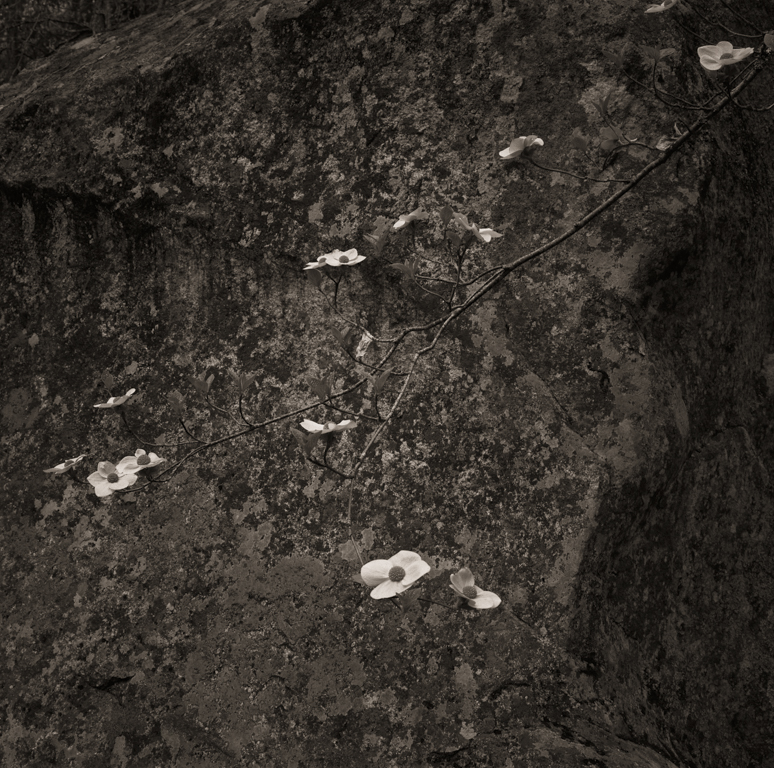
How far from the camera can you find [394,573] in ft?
3.56

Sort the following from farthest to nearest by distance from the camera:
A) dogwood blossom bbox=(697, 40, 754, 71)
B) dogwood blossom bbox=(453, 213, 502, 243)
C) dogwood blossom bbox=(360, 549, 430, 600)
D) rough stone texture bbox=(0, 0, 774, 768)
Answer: rough stone texture bbox=(0, 0, 774, 768)
dogwood blossom bbox=(453, 213, 502, 243)
dogwood blossom bbox=(697, 40, 754, 71)
dogwood blossom bbox=(360, 549, 430, 600)

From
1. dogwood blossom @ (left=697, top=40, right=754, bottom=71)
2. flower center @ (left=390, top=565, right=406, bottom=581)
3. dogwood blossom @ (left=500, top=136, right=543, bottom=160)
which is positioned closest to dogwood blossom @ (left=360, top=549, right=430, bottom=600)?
flower center @ (left=390, top=565, right=406, bottom=581)

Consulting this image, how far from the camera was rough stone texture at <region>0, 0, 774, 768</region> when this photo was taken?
1.44 m

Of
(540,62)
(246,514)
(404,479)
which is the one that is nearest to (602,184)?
(540,62)

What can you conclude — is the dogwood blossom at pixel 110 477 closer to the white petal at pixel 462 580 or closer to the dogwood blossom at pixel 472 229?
the white petal at pixel 462 580

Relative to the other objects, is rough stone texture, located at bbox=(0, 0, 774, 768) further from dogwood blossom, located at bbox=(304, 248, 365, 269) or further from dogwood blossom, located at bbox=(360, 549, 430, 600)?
dogwood blossom, located at bbox=(360, 549, 430, 600)

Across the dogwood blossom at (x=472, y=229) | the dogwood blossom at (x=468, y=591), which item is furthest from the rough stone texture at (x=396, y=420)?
the dogwood blossom at (x=468, y=591)

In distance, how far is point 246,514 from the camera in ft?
5.26

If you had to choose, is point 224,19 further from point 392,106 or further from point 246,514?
point 246,514

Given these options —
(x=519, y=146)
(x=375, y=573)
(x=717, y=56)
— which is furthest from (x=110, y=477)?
(x=717, y=56)

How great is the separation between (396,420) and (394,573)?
521 millimetres

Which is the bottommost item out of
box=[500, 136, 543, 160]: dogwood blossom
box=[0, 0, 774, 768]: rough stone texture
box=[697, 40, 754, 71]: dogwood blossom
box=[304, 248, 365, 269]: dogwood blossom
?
box=[0, 0, 774, 768]: rough stone texture

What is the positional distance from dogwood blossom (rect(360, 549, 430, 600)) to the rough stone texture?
38 cm

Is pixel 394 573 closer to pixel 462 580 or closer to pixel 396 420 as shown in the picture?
pixel 462 580
